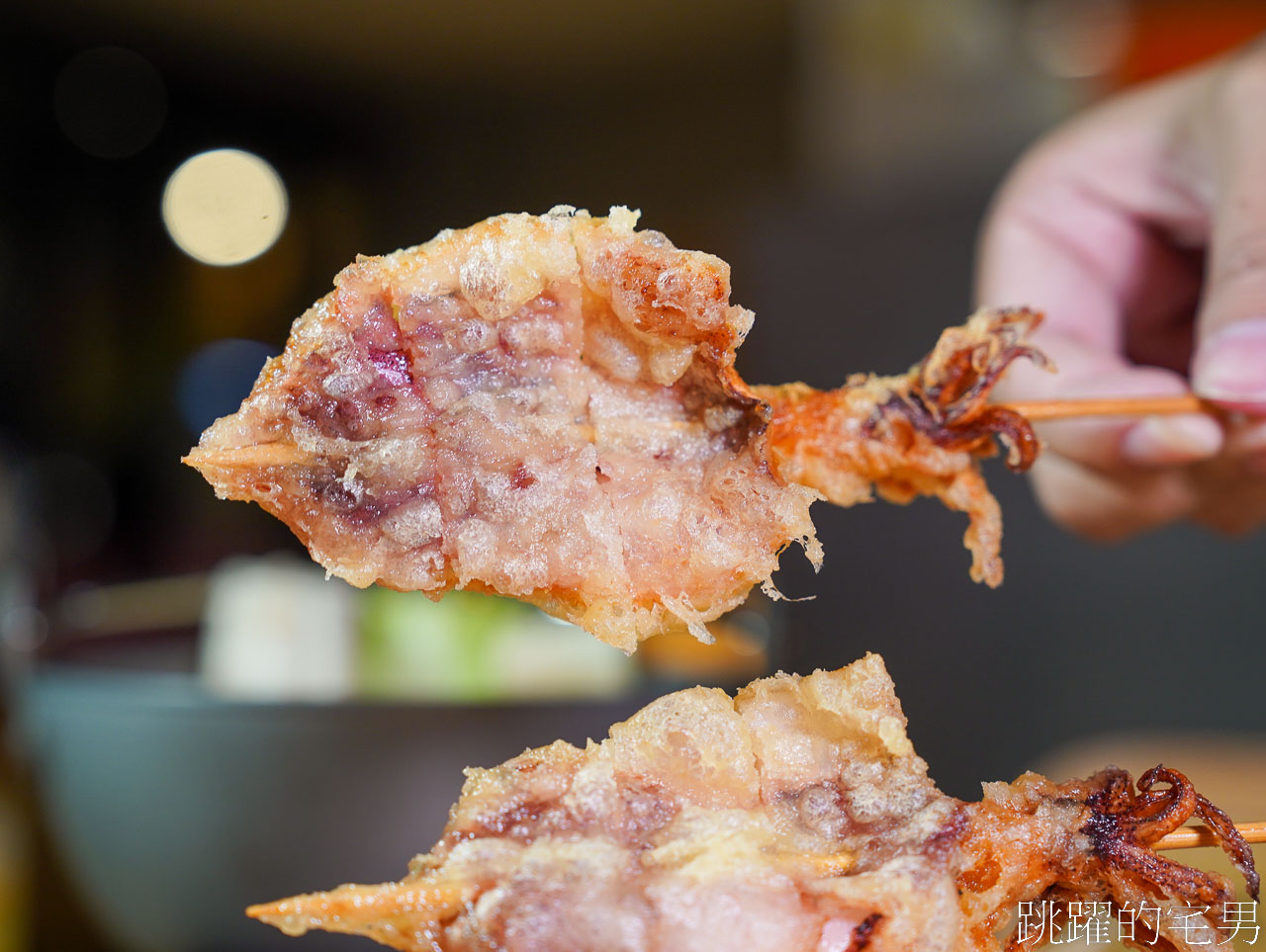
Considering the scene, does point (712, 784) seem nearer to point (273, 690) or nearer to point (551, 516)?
point (551, 516)

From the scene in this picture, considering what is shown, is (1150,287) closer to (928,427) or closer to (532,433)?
(928,427)

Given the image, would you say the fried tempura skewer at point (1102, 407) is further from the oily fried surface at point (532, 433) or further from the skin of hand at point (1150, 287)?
the oily fried surface at point (532, 433)

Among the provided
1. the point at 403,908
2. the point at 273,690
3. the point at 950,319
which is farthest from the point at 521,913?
the point at 950,319

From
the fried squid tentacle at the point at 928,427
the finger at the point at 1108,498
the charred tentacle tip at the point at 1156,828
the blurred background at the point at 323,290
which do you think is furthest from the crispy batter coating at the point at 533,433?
the finger at the point at 1108,498

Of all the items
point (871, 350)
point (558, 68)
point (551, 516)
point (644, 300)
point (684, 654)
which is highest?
point (558, 68)

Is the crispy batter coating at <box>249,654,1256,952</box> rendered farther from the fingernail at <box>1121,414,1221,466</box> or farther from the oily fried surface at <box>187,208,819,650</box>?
the fingernail at <box>1121,414,1221,466</box>
